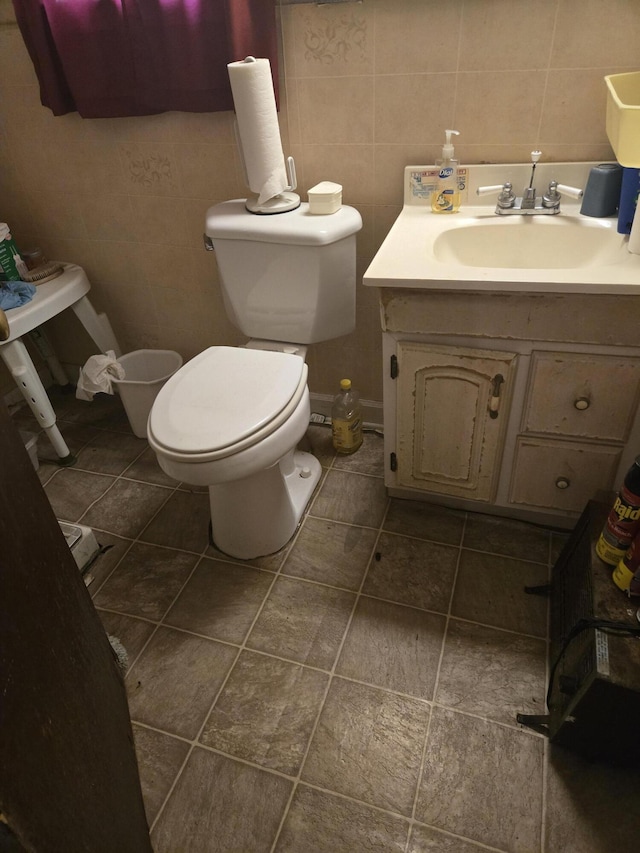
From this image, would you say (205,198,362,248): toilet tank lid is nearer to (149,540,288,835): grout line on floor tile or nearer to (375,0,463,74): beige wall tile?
(375,0,463,74): beige wall tile

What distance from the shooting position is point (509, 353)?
1214 mm

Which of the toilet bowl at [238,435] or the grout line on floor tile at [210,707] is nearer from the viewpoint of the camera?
the grout line on floor tile at [210,707]

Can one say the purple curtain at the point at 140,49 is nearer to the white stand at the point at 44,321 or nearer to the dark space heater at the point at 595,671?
the white stand at the point at 44,321

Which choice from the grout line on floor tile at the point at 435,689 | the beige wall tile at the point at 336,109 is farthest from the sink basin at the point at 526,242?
the grout line on floor tile at the point at 435,689

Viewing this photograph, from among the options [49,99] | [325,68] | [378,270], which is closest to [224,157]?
[325,68]

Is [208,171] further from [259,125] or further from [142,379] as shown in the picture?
[142,379]

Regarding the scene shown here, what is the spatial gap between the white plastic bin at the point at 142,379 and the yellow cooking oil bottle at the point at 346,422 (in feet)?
1.92

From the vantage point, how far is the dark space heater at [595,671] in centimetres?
93

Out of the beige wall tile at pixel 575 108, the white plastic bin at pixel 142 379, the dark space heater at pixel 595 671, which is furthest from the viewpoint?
the white plastic bin at pixel 142 379

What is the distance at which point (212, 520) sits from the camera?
59.9 inches

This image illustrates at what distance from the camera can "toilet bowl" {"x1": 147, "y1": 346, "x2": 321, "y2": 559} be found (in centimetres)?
119

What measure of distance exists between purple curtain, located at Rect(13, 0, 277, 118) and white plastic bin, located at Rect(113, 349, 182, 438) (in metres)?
0.77

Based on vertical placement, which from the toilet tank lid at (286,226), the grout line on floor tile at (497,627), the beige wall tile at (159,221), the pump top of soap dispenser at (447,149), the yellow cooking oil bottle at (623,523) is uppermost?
the pump top of soap dispenser at (447,149)

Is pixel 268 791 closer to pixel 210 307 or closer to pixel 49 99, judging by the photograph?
pixel 210 307
